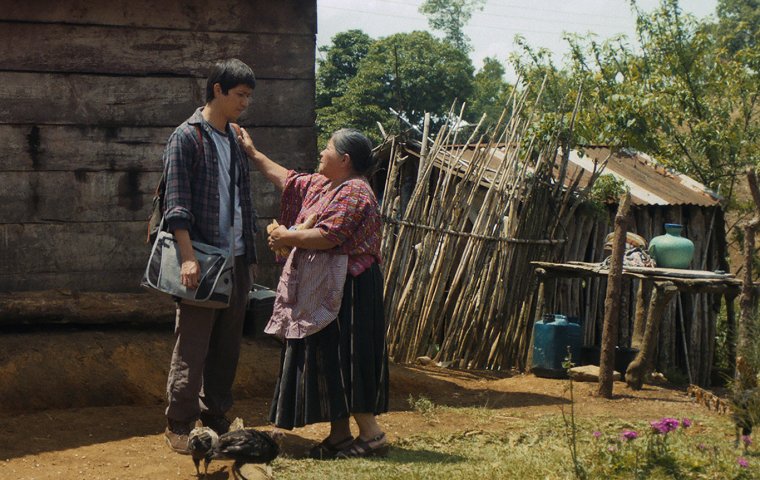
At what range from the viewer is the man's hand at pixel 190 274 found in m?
4.65

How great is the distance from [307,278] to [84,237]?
1.81 meters

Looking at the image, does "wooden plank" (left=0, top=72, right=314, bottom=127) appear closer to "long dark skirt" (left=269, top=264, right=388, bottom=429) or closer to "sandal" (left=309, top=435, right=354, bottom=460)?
"long dark skirt" (left=269, top=264, right=388, bottom=429)

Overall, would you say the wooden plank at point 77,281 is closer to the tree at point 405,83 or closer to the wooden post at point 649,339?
the wooden post at point 649,339

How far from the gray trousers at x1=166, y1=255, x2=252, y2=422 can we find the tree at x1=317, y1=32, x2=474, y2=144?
2811 centimetres

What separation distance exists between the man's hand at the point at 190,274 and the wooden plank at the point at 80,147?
172cm

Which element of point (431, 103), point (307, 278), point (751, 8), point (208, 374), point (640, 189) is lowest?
point (208, 374)

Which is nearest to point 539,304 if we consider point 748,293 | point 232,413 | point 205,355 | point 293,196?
point 748,293

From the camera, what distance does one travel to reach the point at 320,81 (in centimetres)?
4094

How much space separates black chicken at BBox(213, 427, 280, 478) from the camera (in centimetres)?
427

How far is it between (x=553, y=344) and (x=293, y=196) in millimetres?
3919

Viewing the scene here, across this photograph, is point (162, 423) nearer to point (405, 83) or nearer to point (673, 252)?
point (673, 252)

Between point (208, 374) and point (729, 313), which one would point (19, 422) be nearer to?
point (208, 374)

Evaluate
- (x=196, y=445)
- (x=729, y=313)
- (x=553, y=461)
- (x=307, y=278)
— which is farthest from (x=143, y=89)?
(x=729, y=313)

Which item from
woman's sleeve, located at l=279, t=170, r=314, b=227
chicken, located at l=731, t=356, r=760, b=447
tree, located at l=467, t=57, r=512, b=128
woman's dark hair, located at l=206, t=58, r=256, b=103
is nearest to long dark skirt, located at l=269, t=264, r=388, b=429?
woman's sleeve, located at l=279, t=170, r=314, b=227
